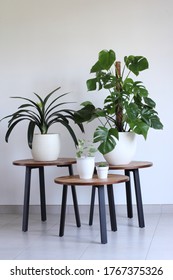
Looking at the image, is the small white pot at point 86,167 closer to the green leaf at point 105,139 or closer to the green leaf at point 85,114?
the green leaf at point 105,139

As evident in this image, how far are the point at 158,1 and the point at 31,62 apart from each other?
1.44m

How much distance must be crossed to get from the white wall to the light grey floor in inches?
15.0

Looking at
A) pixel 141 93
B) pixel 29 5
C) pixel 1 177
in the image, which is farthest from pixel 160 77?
pixel 1 177

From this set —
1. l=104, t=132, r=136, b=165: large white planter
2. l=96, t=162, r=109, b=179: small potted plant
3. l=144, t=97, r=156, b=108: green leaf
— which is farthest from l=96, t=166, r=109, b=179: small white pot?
l=144, t=97, r=156, b=108: green leaf

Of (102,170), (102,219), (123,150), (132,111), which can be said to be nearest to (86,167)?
(102,170)

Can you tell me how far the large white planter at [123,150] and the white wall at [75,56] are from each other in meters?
0.66

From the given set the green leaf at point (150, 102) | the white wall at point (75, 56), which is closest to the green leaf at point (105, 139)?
the green leaf at point (150, 102)

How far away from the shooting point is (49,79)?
5.89 meters

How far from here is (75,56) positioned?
5840 mm

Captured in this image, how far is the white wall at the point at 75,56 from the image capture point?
18.7ft

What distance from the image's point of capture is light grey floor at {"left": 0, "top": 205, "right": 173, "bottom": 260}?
4133 millimetres

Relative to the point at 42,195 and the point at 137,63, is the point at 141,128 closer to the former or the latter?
the point at 137,63

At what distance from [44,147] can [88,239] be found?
98 centimetres

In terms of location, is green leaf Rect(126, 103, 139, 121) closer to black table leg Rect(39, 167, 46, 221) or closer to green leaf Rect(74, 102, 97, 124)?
green leaf Rect(74, 102, 97, 124)
